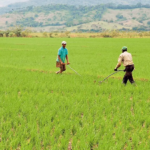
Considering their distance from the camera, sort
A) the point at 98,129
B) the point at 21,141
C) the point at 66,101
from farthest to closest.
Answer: the point at 66,101, the point at 98,129, the point at 21,141

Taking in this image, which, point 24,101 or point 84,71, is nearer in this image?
point 24,101

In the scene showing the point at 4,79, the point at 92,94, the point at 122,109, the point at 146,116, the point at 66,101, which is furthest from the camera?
the point at 4,79

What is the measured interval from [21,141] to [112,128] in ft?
6.02

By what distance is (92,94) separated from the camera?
21.9 feet

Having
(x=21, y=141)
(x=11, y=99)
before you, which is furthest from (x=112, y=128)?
(x=11, y=99)

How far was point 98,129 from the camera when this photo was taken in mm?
4105

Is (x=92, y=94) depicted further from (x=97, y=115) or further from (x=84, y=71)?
(x=84, y=71)

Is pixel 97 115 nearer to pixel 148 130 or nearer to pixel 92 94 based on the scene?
pixel 148 130

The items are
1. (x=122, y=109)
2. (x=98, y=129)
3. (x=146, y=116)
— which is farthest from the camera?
(x=122, y=109)

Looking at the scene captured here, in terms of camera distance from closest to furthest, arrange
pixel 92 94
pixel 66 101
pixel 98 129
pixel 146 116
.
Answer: pixel 98 129 < pixel 146 116 < pixel 66 101 < pixel 92 94

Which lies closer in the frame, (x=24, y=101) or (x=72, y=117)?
(x=72, y=117)

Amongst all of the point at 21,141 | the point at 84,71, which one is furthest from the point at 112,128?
the point at 84,71

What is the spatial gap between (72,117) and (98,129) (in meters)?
0.80

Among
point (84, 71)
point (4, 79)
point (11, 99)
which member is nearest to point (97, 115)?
point (11, 99)
